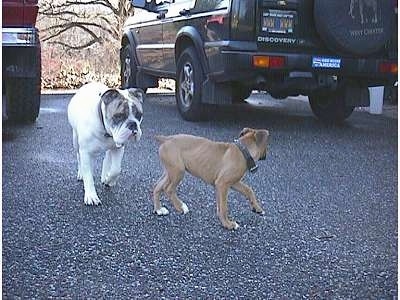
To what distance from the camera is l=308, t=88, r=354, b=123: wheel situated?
7717 mm

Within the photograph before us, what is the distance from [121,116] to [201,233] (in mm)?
763

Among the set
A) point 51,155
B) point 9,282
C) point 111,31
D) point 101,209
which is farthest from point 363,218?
point 111,31

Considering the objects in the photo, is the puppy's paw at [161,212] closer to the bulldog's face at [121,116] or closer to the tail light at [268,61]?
the bulldog's face at [121,116]

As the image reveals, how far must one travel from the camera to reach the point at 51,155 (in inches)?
223

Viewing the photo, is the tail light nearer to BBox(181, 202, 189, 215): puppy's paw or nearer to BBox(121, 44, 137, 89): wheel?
BBox(181, 202, 189, 215): puppy's paw

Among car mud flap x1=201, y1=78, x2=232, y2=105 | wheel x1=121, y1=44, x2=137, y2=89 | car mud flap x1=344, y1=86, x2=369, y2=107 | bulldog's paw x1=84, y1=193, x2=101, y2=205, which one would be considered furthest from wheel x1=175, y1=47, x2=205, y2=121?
bulldog's paw x1=84, y1=193, x2=101, y2=205

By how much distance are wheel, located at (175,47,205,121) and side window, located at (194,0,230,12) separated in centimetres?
43

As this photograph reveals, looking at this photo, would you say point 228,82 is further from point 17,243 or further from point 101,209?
point 17,243

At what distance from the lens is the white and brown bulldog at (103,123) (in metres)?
3.81

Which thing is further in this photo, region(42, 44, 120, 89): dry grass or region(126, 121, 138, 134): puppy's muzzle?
region(42, 44, 120, 89): dry grass

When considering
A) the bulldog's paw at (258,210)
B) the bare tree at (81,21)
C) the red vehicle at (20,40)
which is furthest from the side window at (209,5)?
the bare tree at (81,21)

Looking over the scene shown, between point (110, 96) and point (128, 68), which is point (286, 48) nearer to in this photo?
point (110, 96)

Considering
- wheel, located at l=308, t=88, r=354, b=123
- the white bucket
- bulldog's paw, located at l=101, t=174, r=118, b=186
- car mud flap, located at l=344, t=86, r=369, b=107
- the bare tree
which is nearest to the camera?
bulldog's paw, located at l=101, t=174, r=118, b=186

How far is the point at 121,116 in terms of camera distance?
3.80m
